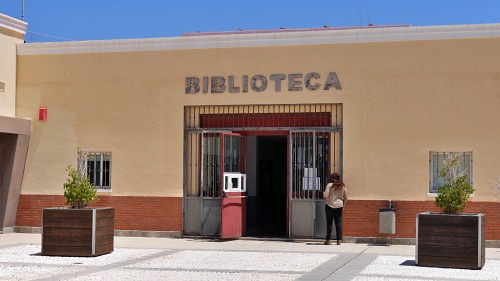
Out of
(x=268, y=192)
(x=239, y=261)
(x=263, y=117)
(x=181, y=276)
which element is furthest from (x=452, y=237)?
(x=268, y=192)

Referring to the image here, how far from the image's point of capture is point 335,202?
16844 millimetres

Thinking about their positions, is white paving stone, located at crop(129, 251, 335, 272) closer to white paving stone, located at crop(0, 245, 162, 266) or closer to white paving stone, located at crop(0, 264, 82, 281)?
white paving stone, located at crop(0, 245, 162, 266)

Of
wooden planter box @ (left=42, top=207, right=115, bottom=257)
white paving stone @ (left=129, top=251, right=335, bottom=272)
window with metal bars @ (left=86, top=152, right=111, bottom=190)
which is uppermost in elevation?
window with metal bars @ (left=86, top=152, right=111, bottom=190)

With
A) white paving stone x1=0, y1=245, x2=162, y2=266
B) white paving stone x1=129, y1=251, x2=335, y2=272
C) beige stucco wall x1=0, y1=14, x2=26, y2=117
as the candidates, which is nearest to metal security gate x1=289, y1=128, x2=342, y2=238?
white paving stone x1=129, y1=251, x2=335, y2=272

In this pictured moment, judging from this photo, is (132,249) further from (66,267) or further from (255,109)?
(255,109)

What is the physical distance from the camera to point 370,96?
1725 centimetres

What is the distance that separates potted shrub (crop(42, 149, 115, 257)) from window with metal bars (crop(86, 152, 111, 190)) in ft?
13.1

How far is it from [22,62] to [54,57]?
83cm

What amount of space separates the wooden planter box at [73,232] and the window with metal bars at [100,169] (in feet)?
14.0

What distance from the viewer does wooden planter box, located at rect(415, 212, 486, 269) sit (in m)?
12.9

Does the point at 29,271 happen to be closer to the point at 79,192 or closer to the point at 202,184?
the point at 79,192

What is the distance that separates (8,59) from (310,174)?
24.9 ft

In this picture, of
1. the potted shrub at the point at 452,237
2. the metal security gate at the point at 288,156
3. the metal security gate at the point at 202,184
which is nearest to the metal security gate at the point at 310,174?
the metal security gate at the point at 288,156

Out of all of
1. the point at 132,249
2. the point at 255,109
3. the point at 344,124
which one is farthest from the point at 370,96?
the point at 132,249
